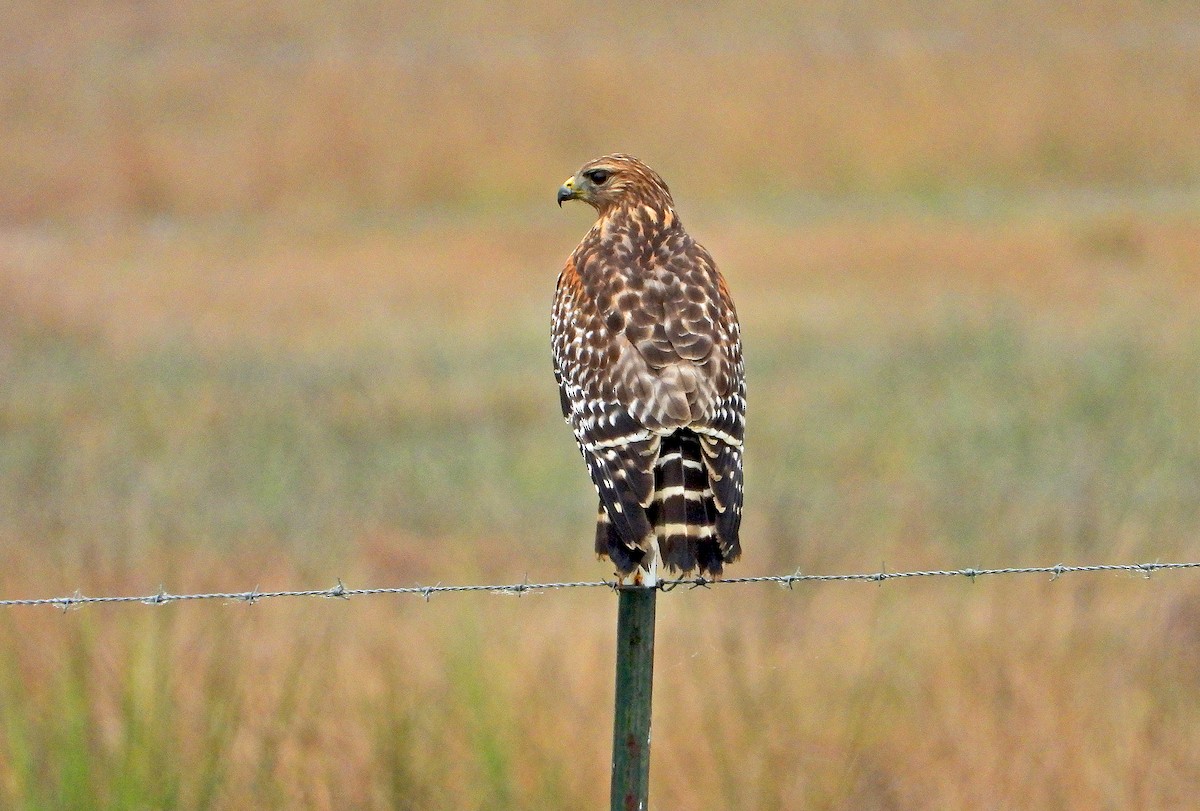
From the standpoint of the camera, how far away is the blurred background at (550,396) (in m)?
5.86

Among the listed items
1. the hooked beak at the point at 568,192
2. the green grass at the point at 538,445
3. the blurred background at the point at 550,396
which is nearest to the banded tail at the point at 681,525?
the blurred background at the point at 550,396

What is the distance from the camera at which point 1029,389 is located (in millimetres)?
14539

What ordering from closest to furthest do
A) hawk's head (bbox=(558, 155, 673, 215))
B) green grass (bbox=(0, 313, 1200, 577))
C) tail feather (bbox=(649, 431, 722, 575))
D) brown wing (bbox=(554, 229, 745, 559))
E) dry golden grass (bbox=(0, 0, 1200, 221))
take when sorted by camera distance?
tail feather (bbox=(649, 431, 722, 575)) → brown wing (bbox=(554, 229, 745, 559)) → hawk's head (bbox=(558, 155, 673, 215)) → green grass (bbox=(0, 313, 1200, 577)) → dry golden grass (bbox=(0, 0, 1200, 221))

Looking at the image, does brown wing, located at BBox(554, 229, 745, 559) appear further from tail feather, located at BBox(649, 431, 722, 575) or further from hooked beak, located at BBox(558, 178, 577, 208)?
hooked beak, located at BBox(558, 178, 577, 208)

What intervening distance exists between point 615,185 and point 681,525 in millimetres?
1945

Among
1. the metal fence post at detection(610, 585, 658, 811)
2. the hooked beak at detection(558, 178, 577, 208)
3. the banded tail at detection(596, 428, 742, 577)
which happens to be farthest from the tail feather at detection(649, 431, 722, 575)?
the hooked beak at detection(558, 178, 577, 208)

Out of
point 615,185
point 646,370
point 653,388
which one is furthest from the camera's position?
point 615,185

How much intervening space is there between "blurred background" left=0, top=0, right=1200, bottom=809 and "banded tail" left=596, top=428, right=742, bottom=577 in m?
1.46

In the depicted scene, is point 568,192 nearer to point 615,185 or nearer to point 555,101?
point 615,185

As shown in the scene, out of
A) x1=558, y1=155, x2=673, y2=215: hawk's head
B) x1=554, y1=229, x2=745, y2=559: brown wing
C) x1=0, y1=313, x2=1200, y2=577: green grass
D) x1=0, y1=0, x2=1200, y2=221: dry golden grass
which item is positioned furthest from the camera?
x1=0, y1=0, x2=1200, y2=221: dry golden grass

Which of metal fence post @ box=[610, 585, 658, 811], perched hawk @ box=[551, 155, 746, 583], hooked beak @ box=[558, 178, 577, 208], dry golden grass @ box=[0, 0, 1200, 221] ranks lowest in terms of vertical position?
metal fence post @ box=[610, 585, 658, 811]

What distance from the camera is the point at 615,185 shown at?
5867mm

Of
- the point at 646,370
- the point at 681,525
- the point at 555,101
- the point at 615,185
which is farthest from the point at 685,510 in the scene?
the point at 555,101

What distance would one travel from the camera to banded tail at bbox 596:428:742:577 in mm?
4148
